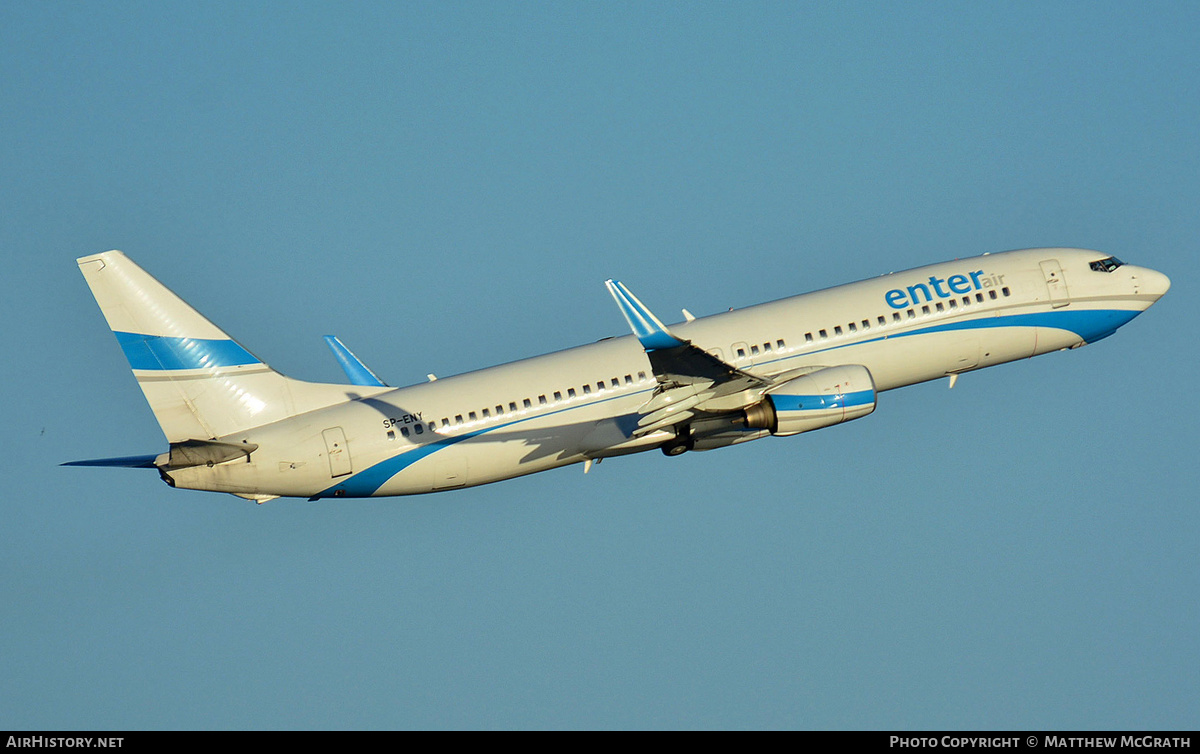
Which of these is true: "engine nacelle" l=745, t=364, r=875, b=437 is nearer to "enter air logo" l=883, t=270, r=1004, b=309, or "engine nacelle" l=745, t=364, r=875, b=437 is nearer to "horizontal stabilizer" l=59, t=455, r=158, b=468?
"enter air logo" l=883, t=270, r=1004, b=309

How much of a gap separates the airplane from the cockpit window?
27.3 ft

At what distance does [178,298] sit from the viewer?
45.9 metres

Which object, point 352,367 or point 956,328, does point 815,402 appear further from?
point 352,367

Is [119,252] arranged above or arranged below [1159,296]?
above

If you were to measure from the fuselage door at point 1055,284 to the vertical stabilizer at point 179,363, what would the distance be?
2748 cm

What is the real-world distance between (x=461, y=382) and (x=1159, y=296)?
27586 millimetres

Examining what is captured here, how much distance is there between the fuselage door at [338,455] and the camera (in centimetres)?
4444

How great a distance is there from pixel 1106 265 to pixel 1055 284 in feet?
8.77

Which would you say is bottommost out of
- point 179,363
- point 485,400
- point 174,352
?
point 485,400

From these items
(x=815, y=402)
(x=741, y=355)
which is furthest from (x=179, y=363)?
(x=815, y=402)

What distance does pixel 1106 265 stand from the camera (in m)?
51.8

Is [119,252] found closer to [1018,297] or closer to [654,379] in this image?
[654,379]

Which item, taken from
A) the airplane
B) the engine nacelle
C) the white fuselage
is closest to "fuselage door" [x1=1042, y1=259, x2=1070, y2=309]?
the white fuselage
